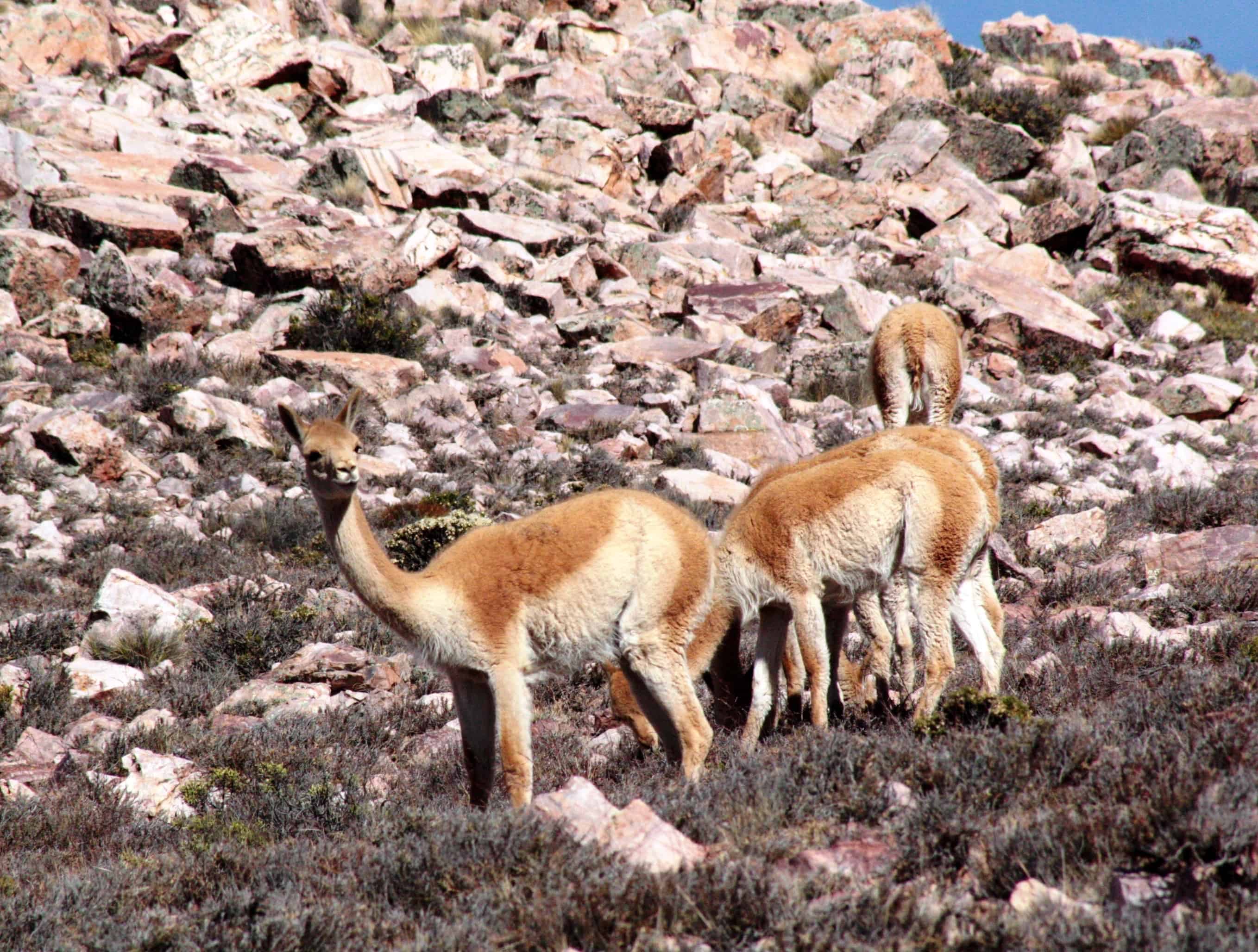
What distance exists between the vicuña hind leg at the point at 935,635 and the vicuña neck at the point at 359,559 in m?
3.03

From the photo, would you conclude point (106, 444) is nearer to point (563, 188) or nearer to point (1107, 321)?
point (563, 188)

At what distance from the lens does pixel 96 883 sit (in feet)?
14.5

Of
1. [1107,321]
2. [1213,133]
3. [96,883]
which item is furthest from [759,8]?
[96,883]

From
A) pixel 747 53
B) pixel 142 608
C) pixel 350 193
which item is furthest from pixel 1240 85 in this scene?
pixel 142 608

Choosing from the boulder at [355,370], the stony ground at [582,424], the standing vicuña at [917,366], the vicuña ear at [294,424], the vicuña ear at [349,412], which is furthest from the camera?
the boulder at [355,370]

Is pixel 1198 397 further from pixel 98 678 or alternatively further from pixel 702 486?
pixel 98 678

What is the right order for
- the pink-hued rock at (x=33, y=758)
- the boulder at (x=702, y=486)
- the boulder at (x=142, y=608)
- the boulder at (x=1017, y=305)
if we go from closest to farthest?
→ the pink-hued rock at (x=33, y=758) → the boulder at (x=142, y=608) → the boulder at (x=702, y=486) → the boulder at (x=1017, y=305)

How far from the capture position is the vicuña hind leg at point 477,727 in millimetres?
5504

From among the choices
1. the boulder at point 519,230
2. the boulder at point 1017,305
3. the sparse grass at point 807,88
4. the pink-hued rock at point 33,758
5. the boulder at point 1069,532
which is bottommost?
the pink-hued rock at point 33,758

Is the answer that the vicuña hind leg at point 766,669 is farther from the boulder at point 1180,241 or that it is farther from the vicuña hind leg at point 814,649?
the boulder at point 1180,241

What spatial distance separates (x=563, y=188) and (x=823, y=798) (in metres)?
22.5

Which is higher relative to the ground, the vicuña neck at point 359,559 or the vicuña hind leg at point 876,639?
the vicuña neck at point 359,559

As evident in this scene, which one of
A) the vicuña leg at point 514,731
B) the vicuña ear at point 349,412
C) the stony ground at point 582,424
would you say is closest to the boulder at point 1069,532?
the stony ground at point 582,424

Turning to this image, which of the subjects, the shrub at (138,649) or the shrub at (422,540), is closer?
the shrub at (138,649)
